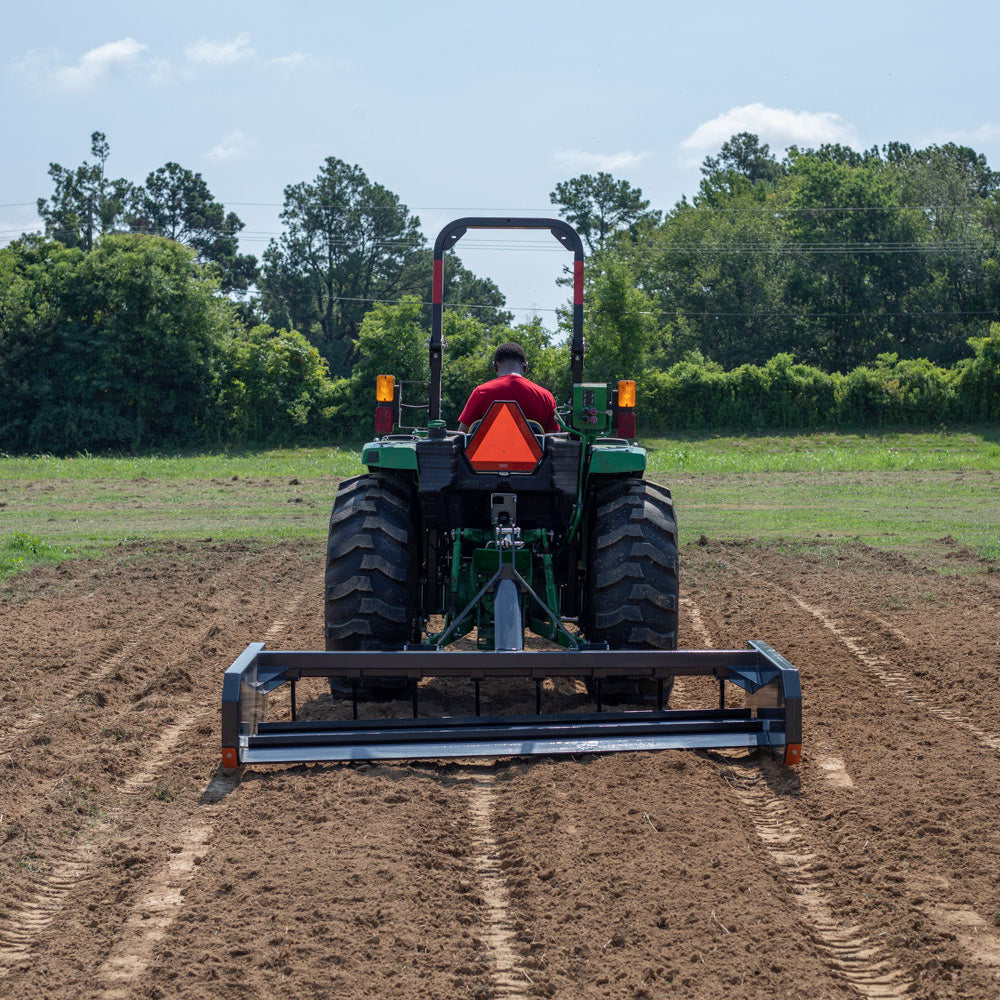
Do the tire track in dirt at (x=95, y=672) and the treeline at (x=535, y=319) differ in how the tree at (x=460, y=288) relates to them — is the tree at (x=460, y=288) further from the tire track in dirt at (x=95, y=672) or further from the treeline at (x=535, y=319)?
the tire track in dirt at (x=95, y=672)

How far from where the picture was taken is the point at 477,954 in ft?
12.3

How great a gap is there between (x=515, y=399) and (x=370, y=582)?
147 cm

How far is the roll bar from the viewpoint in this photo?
7281 mm

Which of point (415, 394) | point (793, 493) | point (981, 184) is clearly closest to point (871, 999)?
point (793, 493)

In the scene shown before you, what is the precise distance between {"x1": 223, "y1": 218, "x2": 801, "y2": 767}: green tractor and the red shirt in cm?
14

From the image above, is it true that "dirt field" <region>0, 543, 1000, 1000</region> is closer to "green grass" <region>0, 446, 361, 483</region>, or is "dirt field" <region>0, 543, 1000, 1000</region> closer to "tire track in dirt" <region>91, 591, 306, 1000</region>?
"tire track in dirt" <region>91, 591, 306, 1000</region>

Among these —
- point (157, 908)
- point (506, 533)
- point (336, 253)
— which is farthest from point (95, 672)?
point (336, 253)

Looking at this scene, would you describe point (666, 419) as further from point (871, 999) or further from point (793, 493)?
point (871, 999)

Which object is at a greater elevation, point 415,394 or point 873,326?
point 873,326

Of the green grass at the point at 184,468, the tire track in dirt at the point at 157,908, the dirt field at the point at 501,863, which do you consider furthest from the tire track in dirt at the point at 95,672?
the green grass at the point at 184,468

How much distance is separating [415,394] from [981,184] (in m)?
49.3

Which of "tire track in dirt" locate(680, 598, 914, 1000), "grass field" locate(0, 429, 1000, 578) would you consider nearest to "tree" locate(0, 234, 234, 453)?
"grass field" locate(0, 429, 1000, 578)

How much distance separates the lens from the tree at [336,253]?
2515 inches

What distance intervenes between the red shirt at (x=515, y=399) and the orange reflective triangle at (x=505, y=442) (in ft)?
1.59
